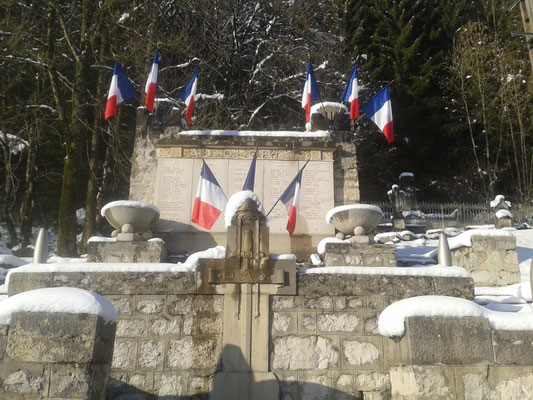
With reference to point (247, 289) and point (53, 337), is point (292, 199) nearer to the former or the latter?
point (247, 289)

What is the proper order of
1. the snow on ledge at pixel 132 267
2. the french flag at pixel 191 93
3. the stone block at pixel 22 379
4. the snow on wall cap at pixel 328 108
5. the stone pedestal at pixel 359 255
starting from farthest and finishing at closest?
the french flag at pixel 191 93 → the snow on wall cap at pixel 328 108 → the stone pedestal at pixel 359 255 → the snow on ledge at pixel 132 267 → the stone block at pixel 22 379

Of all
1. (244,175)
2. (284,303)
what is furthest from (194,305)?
(244,175)

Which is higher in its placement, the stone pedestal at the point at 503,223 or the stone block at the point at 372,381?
the stone pedestal at the point at 503,223

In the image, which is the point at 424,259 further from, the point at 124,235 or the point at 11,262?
the point at 11,262

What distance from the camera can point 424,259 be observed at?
29.7 feet

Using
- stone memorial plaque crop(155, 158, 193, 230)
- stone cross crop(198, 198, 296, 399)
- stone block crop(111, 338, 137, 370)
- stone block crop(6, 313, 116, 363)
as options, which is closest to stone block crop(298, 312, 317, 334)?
stone cross crop(198, 198, 296, 399)

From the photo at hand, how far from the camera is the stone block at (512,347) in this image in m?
3.60

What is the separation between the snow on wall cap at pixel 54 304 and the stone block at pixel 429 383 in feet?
7.64

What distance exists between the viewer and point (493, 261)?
886 centimetres

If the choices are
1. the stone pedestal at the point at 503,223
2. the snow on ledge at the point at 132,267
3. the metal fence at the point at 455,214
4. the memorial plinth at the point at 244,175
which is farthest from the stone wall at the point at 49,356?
the metal fence at the point at 455,214

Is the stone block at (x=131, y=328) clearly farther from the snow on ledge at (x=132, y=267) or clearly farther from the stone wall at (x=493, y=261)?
the stone wall at (x=493, y=261)

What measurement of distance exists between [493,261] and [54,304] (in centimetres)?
772

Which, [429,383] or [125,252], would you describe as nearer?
[429,383]

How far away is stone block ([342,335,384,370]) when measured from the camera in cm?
552
